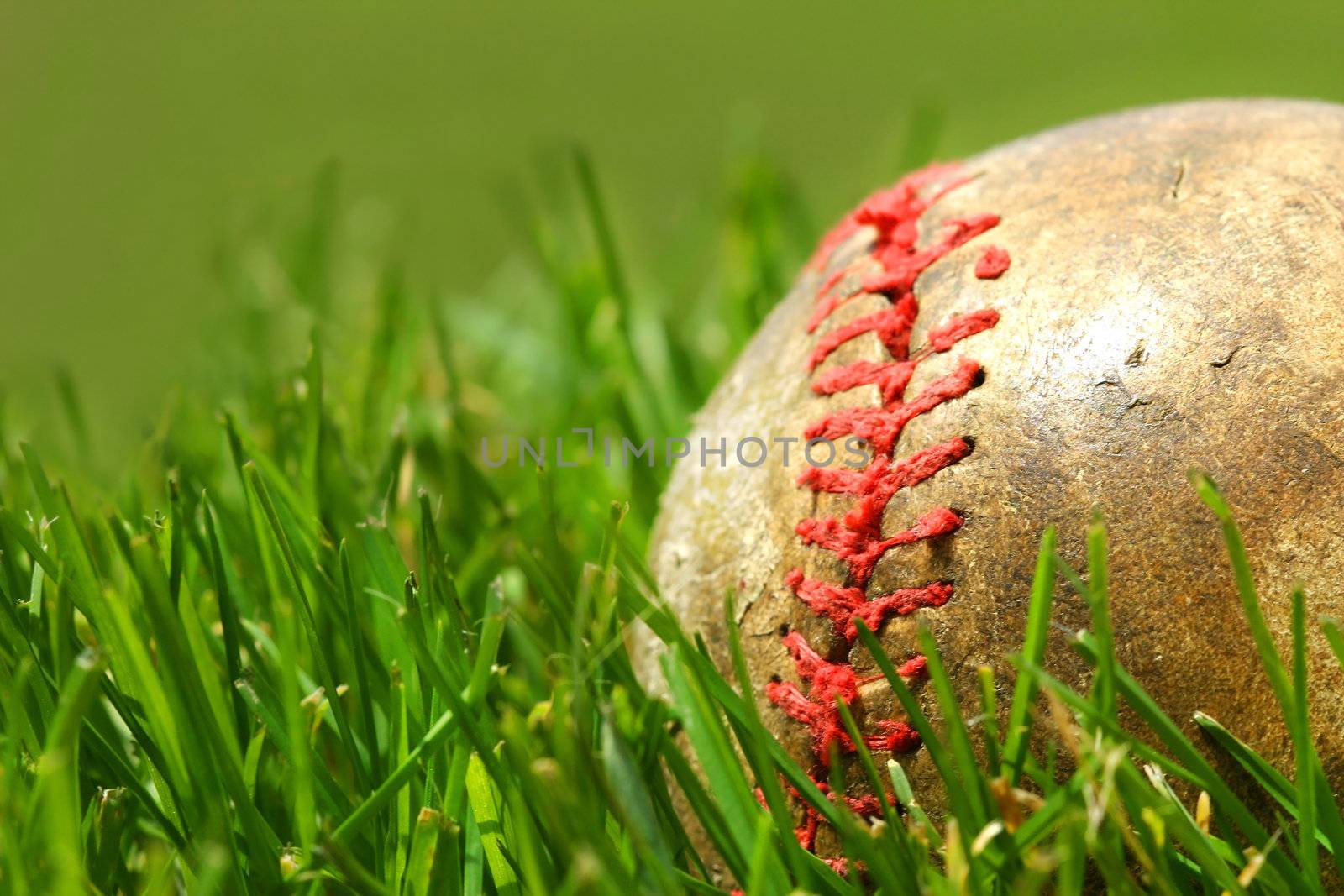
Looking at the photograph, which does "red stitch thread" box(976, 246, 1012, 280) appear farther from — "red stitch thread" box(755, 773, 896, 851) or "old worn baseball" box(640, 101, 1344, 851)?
"red stitch thread" box(755, 773, 896, 851)

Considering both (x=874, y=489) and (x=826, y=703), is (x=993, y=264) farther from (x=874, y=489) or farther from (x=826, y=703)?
(x=826, y=703)

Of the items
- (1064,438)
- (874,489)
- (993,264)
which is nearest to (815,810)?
(874,489)

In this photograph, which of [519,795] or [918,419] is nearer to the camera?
[519,795]

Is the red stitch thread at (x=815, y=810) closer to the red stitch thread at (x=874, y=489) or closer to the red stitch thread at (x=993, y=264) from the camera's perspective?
the red stitch thread at (x=874, y=489)

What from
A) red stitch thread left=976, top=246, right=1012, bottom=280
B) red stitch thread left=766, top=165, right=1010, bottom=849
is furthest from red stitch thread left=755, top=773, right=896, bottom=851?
red stitch thread left=976, top=246, right=1012, bottom=280

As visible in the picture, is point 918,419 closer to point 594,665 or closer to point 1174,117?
point 594,665

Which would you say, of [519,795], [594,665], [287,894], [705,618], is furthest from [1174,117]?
[287,894]

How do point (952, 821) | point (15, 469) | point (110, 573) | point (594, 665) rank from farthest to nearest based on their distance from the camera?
1. point (15, 469)
2. point (110, 573)
3. point (594, 665)
4. point (952, 821)
